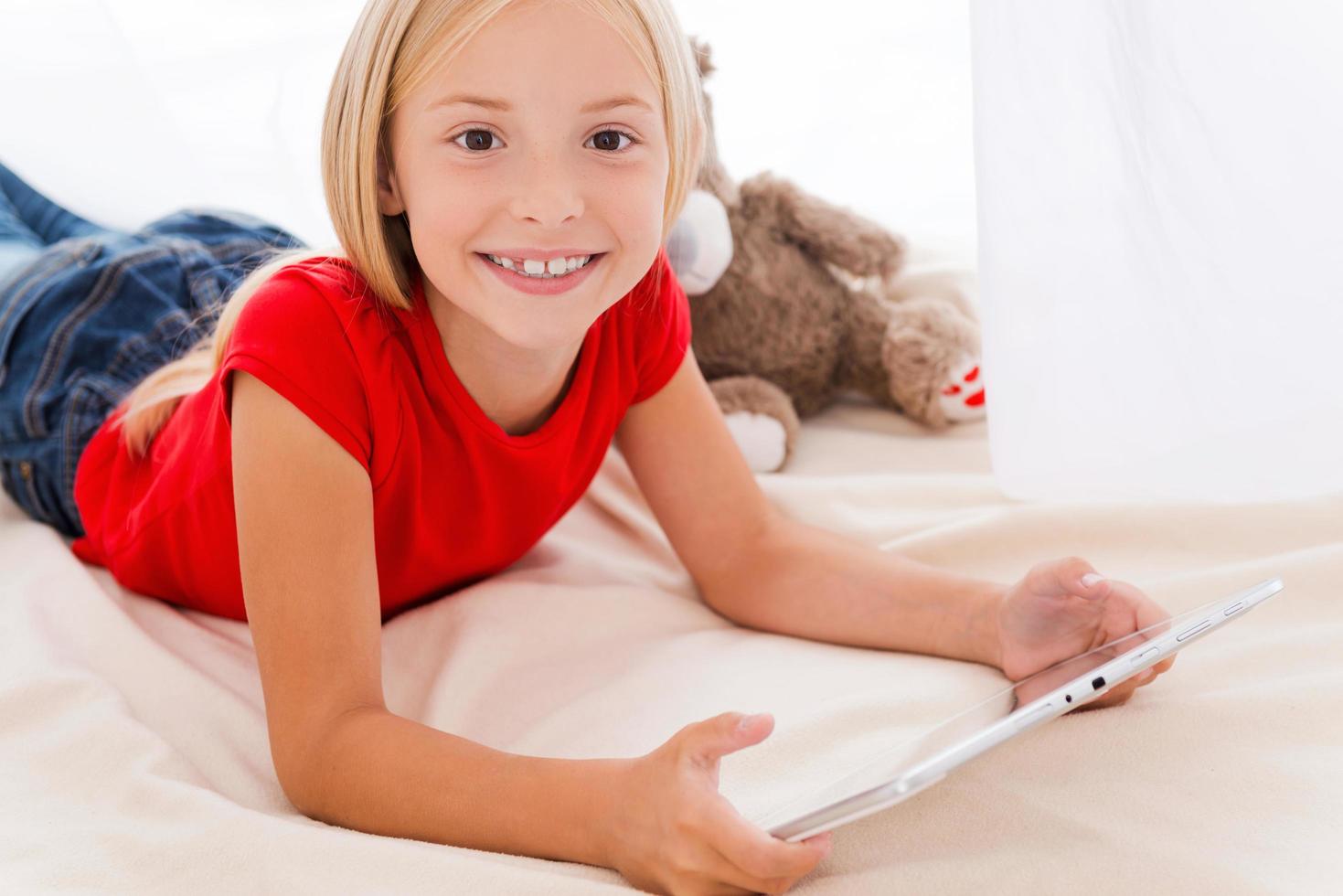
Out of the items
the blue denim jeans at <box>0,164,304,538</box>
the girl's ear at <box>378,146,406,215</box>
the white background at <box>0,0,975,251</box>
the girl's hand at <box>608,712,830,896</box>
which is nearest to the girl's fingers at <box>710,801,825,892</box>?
the girl's hand at <box>608,712,830,896</box>

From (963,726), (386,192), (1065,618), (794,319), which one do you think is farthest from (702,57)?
(963,726)

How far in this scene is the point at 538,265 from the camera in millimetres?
848

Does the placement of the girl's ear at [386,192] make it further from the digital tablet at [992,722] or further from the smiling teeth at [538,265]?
the digital tablet at [992,722]

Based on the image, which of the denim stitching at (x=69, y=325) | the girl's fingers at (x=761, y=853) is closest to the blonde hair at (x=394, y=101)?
the denim stitching at (x=69, y=325)

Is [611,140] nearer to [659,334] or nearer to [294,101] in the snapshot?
[659,334]

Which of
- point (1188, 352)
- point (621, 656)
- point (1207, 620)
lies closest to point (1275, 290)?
point (1188, 352)

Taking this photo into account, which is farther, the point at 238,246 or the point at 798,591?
the point at 238,246

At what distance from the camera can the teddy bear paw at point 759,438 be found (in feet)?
4.14

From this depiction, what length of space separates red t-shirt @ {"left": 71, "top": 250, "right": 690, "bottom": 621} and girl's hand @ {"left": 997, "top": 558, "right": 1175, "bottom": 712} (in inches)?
14.4

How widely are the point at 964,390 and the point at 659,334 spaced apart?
0.40m

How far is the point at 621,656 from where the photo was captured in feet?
3.10

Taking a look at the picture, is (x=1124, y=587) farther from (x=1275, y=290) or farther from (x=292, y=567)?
(x=292, y=567)

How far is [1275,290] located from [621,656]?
55cm

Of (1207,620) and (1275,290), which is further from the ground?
(1275,290)
